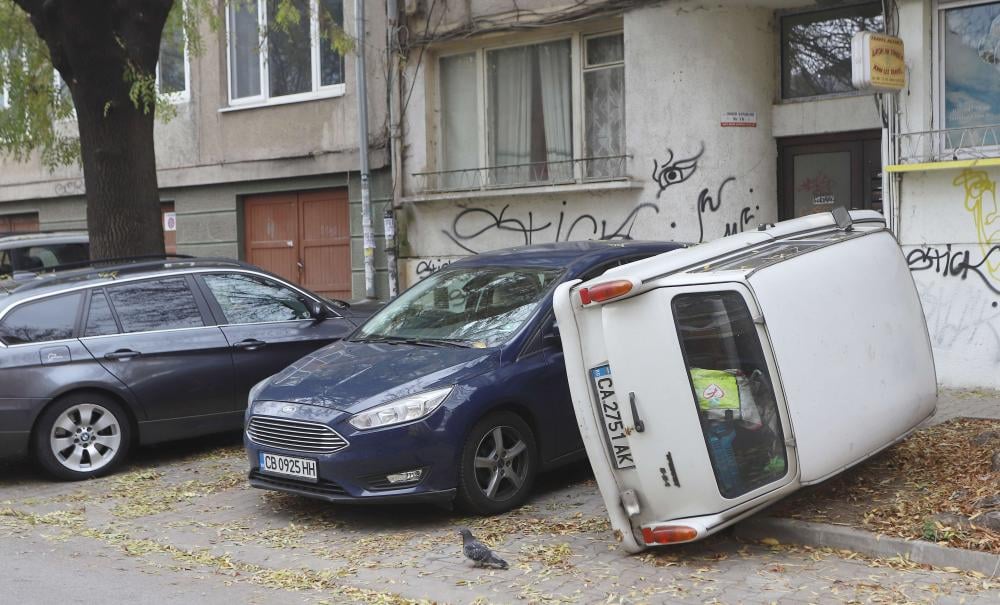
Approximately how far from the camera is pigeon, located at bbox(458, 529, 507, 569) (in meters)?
5.92

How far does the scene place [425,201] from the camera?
14453 millimetres

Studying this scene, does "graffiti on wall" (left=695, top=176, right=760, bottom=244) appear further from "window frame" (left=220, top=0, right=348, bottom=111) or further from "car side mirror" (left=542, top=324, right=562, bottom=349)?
"window frame" (left=220, top=0, right=348, bottom=111)

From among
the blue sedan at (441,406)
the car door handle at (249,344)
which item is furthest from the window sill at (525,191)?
the car door handle at (249,344)

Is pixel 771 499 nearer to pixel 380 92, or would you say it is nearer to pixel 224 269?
pixel 224 269

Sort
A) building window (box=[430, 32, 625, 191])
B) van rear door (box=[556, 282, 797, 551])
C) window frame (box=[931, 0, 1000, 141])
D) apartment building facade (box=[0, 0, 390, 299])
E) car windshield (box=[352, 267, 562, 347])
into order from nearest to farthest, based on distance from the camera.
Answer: van rear door (box=[556, 282, 797, 551]) < car windshield (box=[352, 267, 562, 347]) < window frame (box=[931, 0, 1000, 141]) < building window (box=[430, 32, 625, 191]) < apartment building facade (box=[0, 0, 390, 299])

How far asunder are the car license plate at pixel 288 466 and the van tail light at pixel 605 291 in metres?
2.14

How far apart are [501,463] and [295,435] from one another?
132cm

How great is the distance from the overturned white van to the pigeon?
2.20ft

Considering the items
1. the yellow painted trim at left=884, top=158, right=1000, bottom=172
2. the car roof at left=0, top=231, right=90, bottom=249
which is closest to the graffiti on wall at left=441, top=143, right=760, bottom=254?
the yellow painted trim at left=884, top=158, right=1000, bottom=172

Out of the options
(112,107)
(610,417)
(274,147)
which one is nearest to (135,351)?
(112,107)

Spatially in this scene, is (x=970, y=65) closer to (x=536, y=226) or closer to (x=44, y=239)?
(x=536, y=226)

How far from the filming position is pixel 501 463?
23.1 ft

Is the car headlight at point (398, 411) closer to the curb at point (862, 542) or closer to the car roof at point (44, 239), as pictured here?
the curb at point (862, 542)

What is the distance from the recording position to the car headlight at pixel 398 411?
6672mm
